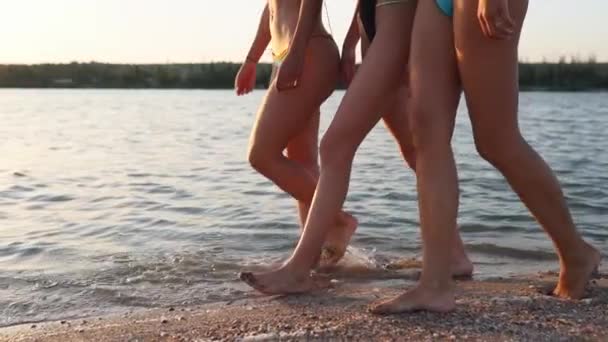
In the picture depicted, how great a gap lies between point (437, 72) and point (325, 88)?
3.45 feet

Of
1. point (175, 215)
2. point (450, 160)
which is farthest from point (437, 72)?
point (175, 215)

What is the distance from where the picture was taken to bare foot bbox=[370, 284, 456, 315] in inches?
151

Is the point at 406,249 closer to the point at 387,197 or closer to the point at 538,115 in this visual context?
the point at 387,197

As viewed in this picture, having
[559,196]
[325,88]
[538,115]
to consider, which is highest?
[325,88]

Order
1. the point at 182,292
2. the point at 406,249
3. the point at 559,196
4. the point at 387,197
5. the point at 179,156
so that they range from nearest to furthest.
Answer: the point at 559,196
the point at 182,292
the point at 406,249
the point at 387,197
the point at 179,156

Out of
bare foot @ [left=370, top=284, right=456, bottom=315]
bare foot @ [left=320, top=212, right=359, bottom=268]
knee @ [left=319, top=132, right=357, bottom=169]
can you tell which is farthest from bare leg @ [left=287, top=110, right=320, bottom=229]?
bare foot @ [left=370, top=284, right=456, bottom=315]

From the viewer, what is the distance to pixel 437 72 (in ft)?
12.3

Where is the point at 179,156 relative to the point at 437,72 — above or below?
below

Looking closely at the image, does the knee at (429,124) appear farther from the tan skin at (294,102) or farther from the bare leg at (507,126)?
the tan skin at (294,102)

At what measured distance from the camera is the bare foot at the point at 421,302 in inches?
151

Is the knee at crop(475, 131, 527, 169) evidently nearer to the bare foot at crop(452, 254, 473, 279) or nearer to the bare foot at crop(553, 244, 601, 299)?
the bare foot at crop(553, 244, 601, 299)

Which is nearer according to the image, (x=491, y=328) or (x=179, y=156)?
(x=491, y=328)

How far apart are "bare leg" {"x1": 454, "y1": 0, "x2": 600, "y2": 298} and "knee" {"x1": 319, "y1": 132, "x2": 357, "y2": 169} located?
562 mm

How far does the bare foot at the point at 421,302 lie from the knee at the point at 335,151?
0.65 metres
